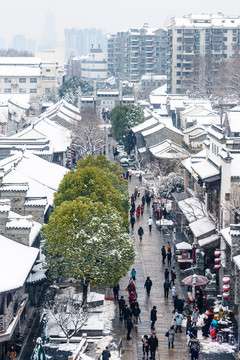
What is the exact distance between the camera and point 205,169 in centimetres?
4162

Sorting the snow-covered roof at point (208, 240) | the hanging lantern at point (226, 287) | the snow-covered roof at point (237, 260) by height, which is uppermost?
the snow-covered roof at point (237, 260)

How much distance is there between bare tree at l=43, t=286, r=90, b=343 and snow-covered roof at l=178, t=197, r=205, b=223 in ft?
34.9

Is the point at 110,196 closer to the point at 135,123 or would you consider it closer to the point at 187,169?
the point at 187,169

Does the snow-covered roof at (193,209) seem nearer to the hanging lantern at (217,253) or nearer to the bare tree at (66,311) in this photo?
the hanging lantern at (217,253)

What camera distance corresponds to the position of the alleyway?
1133 inches

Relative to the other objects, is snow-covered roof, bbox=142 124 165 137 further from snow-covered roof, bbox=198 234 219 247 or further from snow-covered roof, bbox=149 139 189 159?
snow-covered roof, bbox=198 234 219 247

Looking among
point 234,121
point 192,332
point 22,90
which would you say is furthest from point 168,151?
point 22,90

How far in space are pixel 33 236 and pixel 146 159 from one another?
39.7 metres

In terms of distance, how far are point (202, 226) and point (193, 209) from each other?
2.46 meters

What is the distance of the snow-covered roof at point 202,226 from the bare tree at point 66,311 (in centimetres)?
859

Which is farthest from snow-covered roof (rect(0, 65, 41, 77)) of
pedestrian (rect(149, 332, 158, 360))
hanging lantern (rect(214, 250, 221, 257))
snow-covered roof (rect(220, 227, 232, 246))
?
pedestrian (rect(149, 332, 158, 360))

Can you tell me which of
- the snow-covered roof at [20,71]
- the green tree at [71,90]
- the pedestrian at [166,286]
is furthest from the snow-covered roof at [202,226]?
the snow-covered roof at [20,71]

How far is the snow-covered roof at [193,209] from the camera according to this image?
42.6 m

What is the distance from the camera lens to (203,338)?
2977 centimetres
